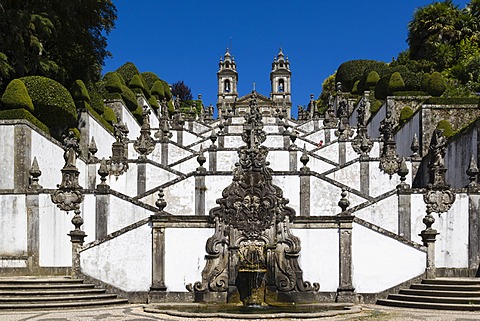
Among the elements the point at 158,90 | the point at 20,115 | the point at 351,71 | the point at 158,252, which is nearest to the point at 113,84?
the point at 158,90

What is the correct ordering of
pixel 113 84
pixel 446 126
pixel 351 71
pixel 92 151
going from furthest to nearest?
pixel 351 71, pixel 113 84, pixel 446 126, pixel 92 151

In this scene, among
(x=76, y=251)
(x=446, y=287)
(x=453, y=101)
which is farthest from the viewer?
(x=453, y=101)

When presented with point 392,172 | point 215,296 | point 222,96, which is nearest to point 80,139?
point 392,172

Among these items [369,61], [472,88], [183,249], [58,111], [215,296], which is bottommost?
[215,296]

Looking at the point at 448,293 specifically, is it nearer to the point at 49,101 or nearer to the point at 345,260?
the point at 345,260

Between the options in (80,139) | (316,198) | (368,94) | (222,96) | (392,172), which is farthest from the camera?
(222,96)

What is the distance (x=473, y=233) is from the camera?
20203 mm

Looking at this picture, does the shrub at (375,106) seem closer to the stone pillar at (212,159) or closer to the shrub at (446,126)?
the shrub at (446,126)

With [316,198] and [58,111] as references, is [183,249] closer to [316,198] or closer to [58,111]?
[316,198]

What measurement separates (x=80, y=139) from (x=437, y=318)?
66.6 feet

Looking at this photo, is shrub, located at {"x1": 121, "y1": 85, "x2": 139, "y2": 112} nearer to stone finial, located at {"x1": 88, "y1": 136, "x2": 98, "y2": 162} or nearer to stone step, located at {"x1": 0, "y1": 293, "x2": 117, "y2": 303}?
stone finial, located at {"x1": 88, "y1": 136, "x2": 98, "y2": 162}

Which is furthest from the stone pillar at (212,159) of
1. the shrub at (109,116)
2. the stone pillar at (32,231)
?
the stone pillar at (32,231)

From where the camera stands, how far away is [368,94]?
4347cm

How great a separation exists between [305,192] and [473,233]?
6261 millimetres
